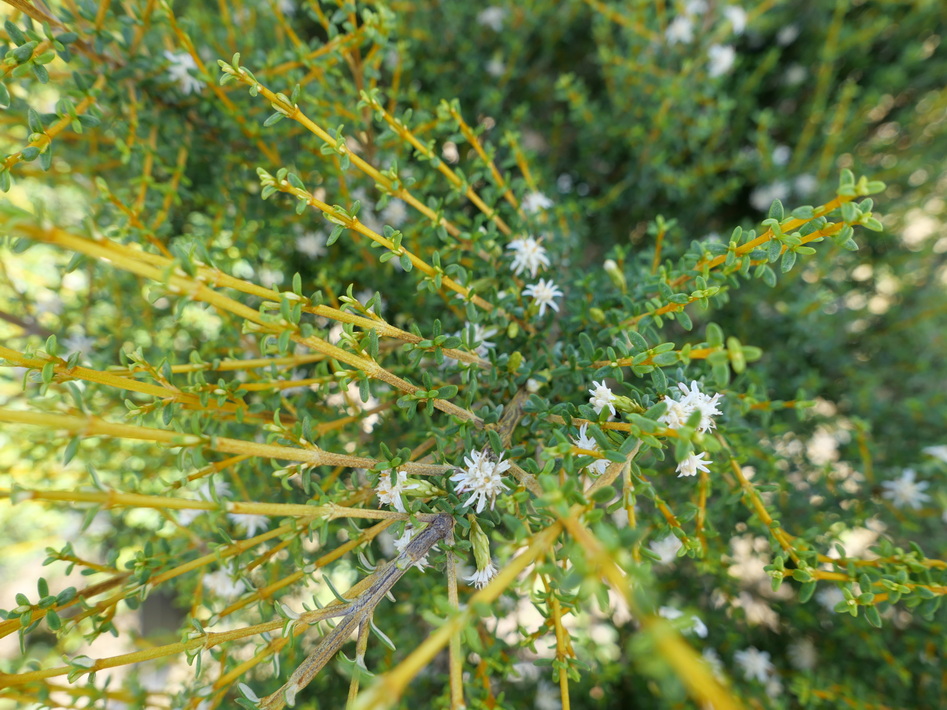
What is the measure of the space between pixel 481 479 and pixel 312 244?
648 mm

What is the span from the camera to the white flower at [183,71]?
82cm

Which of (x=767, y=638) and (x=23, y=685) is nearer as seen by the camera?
(x=23, y=685)

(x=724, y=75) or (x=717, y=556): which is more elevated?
(x=724, y=75)

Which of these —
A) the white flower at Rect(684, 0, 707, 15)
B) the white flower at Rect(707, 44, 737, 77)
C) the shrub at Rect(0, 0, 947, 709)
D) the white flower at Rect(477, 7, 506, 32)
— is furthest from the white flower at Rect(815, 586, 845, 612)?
the white flower at Rect(477, 7, 506, 32)

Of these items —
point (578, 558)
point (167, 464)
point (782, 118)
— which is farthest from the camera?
point (782, 118)

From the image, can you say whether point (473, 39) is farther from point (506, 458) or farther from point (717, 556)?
point (717, 556)

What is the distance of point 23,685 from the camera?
1.67ft

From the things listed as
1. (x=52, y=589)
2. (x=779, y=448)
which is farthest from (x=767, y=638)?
(x=52, y=589)

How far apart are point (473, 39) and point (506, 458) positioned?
1.04 m

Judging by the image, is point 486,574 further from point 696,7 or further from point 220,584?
point 696,7

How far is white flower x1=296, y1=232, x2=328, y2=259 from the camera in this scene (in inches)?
39.3

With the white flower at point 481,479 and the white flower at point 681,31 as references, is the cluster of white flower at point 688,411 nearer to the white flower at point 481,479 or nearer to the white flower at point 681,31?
the white flower at point 481,479

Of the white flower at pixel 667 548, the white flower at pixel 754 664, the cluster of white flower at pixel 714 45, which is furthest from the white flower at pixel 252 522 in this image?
the cluster of white flower at pixel 714 45

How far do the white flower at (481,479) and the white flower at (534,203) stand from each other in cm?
48
